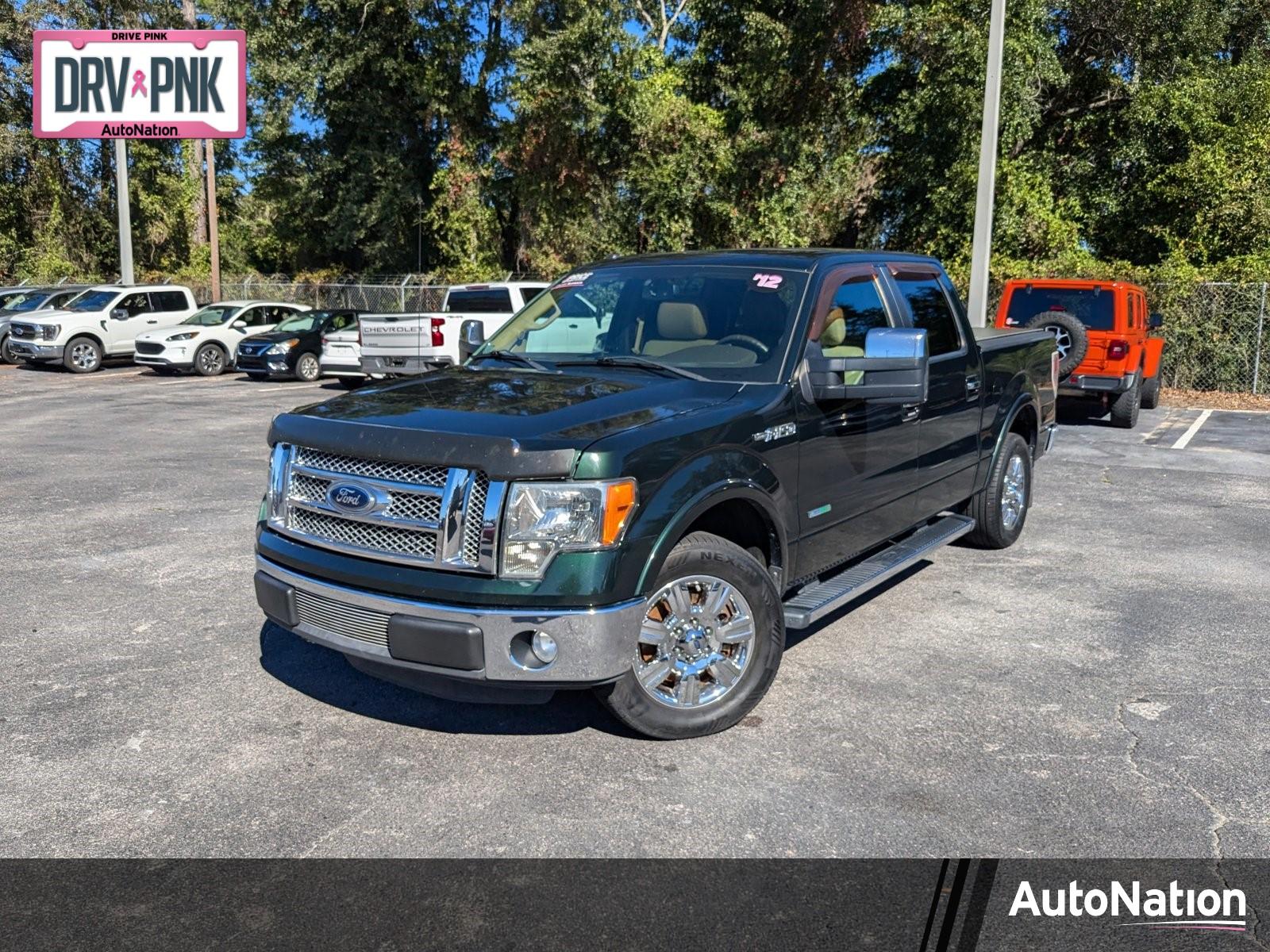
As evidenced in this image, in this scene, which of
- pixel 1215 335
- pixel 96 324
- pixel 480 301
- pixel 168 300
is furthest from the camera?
pixel 168 300

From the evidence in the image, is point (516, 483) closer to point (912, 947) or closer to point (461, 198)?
point (912, 947)

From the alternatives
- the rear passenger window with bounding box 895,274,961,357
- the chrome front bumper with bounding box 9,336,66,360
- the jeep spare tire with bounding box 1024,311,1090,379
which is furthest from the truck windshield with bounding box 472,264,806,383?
the chrome front bumper with bounding box 9,336,66,360

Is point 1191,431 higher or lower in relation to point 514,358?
lower

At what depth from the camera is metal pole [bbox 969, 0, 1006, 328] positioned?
15750mm

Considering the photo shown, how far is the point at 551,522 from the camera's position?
3.87 meters

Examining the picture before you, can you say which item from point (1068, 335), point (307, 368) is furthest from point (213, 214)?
point (1068, 335)

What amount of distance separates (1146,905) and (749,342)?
9.14 feet

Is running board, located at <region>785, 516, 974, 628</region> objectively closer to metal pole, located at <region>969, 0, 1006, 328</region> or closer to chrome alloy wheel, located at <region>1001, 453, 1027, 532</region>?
chrome alloy wheel, located at <region>1001, 453, 1027, 532</region>

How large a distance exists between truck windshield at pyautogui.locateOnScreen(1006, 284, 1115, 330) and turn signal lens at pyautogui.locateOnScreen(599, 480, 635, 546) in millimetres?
11615

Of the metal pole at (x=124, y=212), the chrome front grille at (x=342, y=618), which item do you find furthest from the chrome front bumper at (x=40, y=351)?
the chrome front grille at (x=342, y=618)

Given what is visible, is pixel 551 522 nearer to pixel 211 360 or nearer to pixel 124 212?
pixel 211 360

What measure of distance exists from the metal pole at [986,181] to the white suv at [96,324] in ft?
57.0

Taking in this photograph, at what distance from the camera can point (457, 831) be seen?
3637 mm

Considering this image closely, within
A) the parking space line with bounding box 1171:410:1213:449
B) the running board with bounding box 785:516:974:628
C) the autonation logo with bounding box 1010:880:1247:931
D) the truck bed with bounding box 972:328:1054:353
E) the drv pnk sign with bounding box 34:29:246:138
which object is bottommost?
the autonation logo with bounding box 1010:880:1247:931
